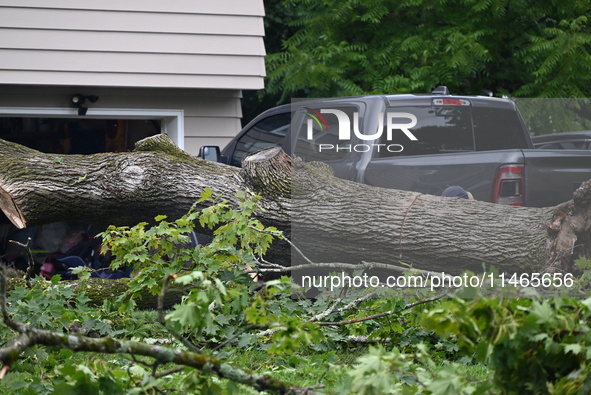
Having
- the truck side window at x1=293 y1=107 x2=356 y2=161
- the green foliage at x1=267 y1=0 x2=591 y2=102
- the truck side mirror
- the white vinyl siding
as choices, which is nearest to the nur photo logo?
the truck side window at x1=293 y1=107 x2=356 y2=161

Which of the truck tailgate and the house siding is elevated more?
the house siding

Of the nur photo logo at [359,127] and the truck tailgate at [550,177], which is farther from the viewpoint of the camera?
the nur photo logo at [359,127]

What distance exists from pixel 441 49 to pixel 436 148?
564 centimetres

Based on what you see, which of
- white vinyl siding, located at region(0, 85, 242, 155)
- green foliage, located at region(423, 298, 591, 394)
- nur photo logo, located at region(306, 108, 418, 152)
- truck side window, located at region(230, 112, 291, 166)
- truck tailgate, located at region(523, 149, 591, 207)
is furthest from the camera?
white vinyl siding, located at region(0, 85, 242, 155)

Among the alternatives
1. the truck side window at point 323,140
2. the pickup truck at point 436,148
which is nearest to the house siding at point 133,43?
the pickup truck at point 436,148

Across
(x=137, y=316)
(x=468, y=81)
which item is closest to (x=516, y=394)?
(x=137, y=316)

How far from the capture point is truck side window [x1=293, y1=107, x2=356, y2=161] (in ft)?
20.4

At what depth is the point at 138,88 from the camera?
Answer: 29.0 ft

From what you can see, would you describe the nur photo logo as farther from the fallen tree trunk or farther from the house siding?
the house siding

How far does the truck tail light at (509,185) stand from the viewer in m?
5.74

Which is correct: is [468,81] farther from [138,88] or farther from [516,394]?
[516,394]

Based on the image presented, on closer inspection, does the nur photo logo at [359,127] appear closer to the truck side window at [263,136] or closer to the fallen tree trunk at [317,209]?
the fallen tree trunk at [317,209]

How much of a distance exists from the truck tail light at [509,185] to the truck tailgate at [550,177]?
0.15 ft

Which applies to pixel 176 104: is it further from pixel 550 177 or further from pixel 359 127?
pixel 550 177
